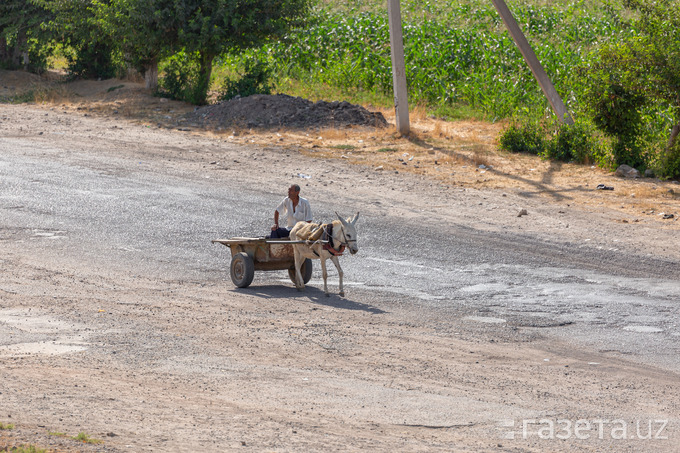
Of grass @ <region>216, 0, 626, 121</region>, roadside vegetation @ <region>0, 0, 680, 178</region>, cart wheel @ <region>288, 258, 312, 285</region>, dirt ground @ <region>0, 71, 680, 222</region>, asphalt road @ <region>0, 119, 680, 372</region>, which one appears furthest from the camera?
grass @ <region>216, 0, 626, 121</region>

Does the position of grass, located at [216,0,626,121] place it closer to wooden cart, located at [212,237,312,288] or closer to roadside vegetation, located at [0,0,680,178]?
Answer: roadside vegetation, located at [0,0,680,178]

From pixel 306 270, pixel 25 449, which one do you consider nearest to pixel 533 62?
pixel 306 270

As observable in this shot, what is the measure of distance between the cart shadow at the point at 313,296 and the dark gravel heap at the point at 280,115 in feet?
45.9

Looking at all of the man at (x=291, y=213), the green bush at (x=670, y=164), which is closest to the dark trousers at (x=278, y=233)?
the man at (x=291, y=213)

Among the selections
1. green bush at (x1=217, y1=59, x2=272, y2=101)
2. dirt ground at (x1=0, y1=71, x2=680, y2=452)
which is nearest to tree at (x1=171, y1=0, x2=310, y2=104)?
green bush at (x1=217, y1=59, x2=272, y2=101)

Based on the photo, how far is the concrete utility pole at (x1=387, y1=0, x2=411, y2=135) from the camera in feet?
75.0

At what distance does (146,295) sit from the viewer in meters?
11.2

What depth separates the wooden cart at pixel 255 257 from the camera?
11.5m

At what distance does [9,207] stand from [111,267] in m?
5.21

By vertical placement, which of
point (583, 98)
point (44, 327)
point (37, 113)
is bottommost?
point (44, 327)

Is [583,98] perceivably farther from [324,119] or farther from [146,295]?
[146,295]

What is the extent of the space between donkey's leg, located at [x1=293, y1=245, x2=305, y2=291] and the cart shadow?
0.11 metres

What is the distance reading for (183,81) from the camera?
29438 mm

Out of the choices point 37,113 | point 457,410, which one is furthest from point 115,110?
point 457,410
